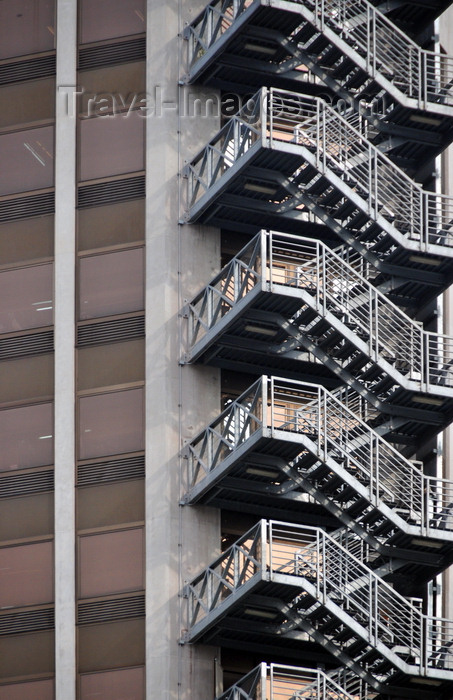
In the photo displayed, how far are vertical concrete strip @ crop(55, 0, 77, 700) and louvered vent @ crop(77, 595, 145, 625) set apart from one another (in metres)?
0.31

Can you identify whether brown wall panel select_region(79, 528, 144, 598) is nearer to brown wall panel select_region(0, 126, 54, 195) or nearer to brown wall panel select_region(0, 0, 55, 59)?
brown wall panel select_region(0, 126, 54, 195)

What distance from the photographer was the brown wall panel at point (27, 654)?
183ft

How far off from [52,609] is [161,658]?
3392mm

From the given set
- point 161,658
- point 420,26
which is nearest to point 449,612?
point 161,658

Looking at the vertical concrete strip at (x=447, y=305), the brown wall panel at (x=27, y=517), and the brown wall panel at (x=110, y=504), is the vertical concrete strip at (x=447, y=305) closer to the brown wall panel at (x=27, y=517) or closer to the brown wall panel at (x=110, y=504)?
the brown wall panel at (x=110, y=504)

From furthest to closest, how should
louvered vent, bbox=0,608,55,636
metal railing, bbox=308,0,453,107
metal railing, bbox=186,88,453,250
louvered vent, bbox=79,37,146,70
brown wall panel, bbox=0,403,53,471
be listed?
louvered vent, bbox=79,37,146,70
metal railing, bbox=308,0,453,107
brown wall panel, bbox=0,403,53,471
louvered vent, bbox=0,608,55,636
metal railing, bbox=186,88,453,250

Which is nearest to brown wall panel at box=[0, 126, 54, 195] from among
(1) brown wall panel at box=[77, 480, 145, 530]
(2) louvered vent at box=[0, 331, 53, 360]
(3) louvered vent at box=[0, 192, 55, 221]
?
(3) louvered vent at box=[0, 192, 55, 221]

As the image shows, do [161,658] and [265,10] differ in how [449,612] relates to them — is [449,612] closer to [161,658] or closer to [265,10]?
[161,658]

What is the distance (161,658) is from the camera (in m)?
54.7

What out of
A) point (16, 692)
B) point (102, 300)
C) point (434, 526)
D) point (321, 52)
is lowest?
point (16, 692)

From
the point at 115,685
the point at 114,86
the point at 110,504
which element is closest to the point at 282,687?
the point at 115,685

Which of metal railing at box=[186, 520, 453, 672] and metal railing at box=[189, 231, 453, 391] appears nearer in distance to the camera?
metal railing at box=[186, 520, 453, 672]

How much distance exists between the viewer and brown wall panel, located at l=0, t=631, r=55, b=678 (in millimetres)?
55719

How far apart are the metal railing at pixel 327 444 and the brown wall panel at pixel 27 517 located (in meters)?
3.92
